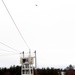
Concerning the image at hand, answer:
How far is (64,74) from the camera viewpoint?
6612 cm

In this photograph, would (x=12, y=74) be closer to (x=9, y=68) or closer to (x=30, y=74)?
(x=9, y=68)

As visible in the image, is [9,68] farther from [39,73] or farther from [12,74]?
[39,73]

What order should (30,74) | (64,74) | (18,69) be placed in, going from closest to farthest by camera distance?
1. (30,74)
2. (64,74)
3. (18,69)

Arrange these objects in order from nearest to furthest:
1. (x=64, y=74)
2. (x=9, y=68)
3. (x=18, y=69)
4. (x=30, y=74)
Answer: (x=30, y=74) → (x=64, y=74) → (x=18, y=69) → (x=9, y=68)

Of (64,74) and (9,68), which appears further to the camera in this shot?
(9,68)

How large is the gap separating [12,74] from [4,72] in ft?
8.98

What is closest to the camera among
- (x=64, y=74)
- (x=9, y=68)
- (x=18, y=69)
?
(x=64, y=74)

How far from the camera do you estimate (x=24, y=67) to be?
48562 mm

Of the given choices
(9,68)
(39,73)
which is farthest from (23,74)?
(9,68)

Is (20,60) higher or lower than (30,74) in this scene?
higher

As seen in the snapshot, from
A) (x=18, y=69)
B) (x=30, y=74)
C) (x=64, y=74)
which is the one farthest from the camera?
(x=18, y=69)

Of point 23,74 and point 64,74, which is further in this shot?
point 64,74

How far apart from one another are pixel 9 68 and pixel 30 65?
30350mm

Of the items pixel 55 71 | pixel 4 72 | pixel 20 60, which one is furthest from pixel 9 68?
pixel 20 60
